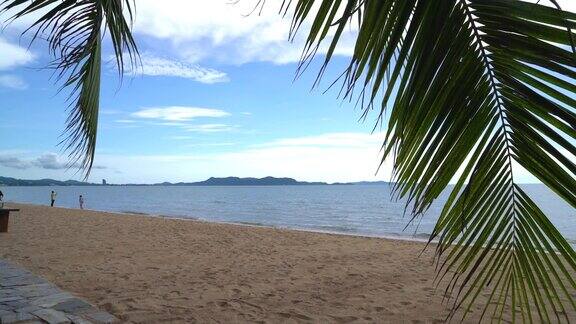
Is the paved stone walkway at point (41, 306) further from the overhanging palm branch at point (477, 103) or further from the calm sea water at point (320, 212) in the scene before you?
the overhanging palm branch at point (477, 103)

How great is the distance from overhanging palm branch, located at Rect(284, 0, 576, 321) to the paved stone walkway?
4128mm

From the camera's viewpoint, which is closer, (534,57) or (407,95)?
(534,57)

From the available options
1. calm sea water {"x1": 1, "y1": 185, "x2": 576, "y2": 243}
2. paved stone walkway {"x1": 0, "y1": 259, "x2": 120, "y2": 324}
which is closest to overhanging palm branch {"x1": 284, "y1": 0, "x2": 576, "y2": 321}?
calm sea water {"x1": 1, "y1": 185, "x2": 576, "y2": 243}

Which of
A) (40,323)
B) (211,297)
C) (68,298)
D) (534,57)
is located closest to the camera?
(534,57)

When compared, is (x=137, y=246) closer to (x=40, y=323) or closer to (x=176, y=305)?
(x=176, y=305)

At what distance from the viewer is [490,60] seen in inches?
35.5

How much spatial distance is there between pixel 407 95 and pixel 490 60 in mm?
179

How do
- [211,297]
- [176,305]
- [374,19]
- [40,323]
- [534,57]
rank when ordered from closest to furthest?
[534,57], [374,19], [40,323], [176,305], [211,297]

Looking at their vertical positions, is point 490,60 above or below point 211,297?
above

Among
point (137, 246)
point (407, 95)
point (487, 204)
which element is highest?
point (407, 95)

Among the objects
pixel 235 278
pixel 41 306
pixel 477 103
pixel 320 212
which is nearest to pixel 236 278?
pixel 235 278

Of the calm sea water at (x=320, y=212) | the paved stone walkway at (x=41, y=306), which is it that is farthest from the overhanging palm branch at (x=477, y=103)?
the paved stone walkway at (x=41, y=306)

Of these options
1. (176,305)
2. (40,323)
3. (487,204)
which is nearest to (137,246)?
(176,305)

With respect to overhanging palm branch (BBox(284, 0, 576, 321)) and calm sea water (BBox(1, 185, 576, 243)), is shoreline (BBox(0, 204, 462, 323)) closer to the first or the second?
calm sea water (BBox(1, 185, 576, 243))
